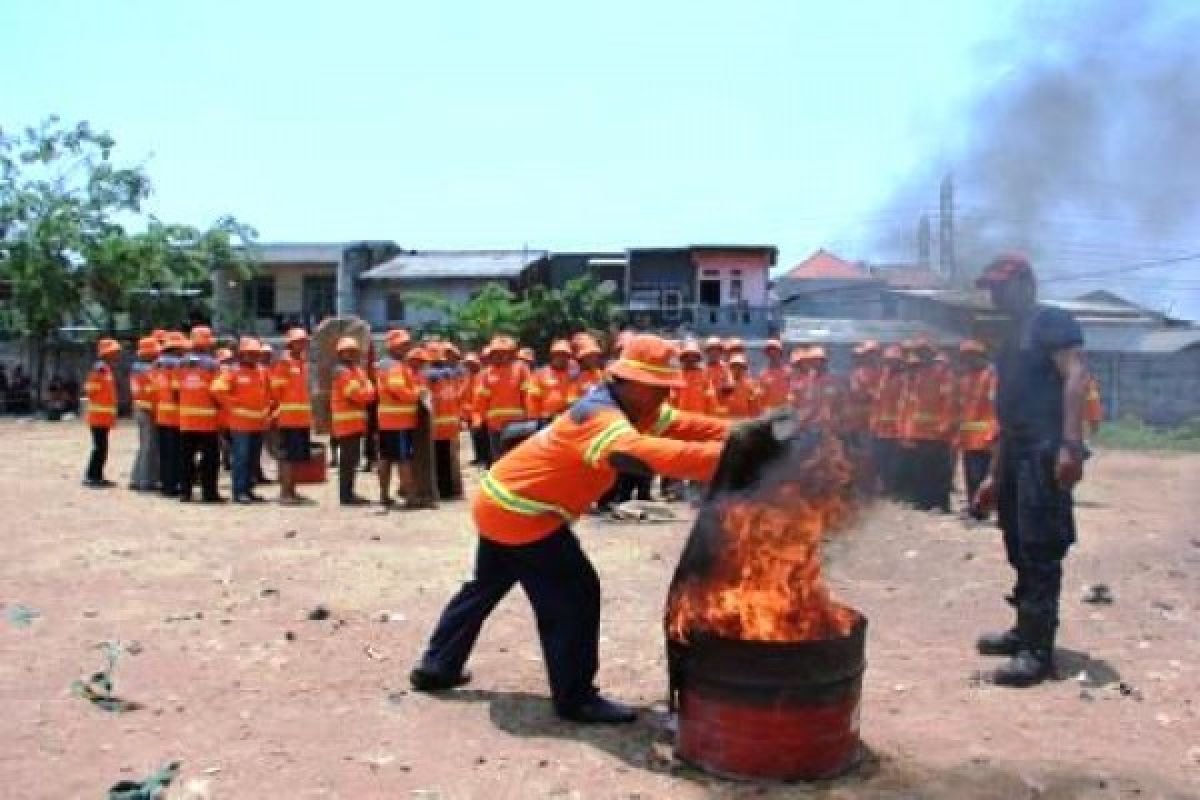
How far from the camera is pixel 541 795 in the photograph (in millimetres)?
4586

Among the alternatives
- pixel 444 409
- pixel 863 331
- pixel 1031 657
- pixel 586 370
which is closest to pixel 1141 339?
pixel 586 370

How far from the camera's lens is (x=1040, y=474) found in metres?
6.11

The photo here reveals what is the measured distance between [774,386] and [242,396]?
19.7 ft

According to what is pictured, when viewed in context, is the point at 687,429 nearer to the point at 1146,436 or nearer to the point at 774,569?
the point at 774,569

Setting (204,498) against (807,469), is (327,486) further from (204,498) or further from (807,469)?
(807,469)

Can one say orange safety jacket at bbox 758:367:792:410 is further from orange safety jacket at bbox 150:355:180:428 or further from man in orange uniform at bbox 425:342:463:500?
orange safety jacket at bbox 150:355:180:428

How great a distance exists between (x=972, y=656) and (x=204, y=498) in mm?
8876

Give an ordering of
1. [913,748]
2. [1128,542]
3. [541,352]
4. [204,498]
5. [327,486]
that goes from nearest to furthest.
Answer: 1. [913,748]
2. [1128,542]
3. [204,498]
4. [327,486]
5. [541,352]

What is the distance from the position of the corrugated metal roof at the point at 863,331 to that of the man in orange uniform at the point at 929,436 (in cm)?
93

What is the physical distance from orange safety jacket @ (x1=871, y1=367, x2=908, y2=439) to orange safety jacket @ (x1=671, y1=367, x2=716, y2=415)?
89.9 inches

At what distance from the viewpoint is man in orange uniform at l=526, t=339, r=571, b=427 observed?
1362 cm

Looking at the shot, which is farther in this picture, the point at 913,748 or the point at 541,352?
the point at 541,352

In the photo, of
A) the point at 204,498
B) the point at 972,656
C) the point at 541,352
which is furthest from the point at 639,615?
the point at 541,352

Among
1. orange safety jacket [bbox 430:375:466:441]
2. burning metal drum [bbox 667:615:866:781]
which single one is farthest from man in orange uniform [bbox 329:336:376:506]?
burning metal drum [bbox 667:615:866:781]
